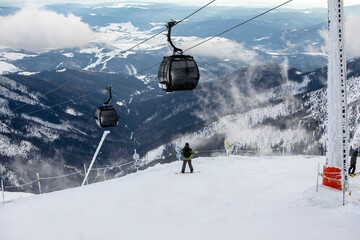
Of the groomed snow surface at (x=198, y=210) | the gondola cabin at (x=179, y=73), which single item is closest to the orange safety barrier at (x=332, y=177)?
the groomed snow surface at (x=198, y=210)

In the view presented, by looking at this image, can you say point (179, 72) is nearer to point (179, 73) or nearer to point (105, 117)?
point (179, 73)

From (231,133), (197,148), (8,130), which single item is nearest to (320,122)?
(231,133)

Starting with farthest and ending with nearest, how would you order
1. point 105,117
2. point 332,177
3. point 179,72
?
point 105,117, point 332,177, point 179,72

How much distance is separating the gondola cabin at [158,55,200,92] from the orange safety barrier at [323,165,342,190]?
5.41 m

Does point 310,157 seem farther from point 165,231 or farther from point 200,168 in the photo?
point 165,231

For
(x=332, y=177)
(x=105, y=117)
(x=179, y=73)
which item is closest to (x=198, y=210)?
(x=332, y=177)

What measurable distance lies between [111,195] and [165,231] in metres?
5.78

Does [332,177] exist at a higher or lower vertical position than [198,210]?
higher

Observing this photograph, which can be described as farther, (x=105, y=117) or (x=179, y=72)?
(x=105, y=117)

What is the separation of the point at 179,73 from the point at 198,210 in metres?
4.77

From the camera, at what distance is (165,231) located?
9.47 metres

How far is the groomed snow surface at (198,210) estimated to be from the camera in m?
8.67

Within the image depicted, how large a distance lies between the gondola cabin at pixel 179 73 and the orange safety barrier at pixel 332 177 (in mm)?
5415

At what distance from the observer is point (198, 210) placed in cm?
1115
